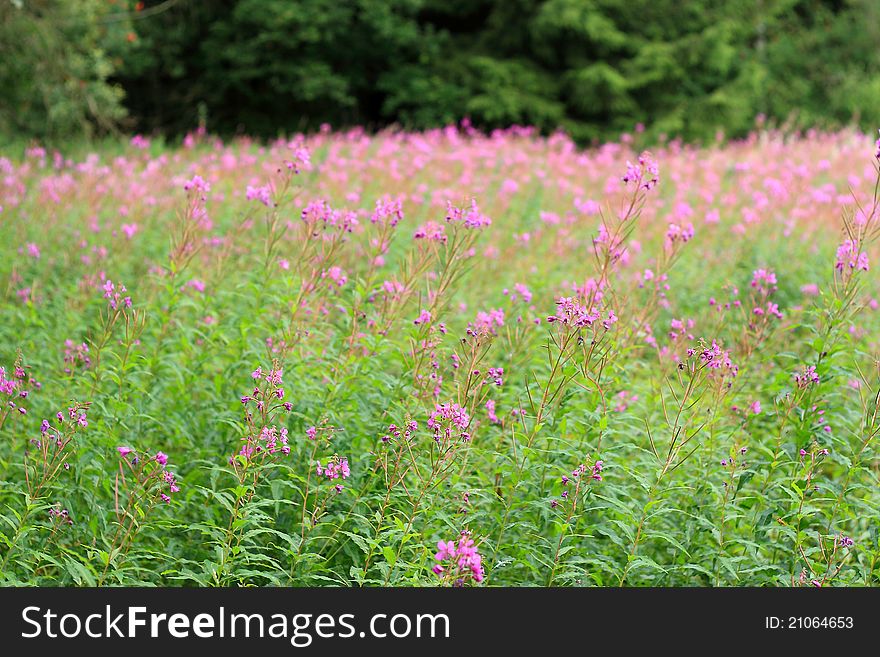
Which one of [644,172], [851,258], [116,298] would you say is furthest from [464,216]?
[851,258]

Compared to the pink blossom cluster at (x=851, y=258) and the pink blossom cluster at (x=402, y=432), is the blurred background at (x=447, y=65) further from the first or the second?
the pink blossom cluster at (x=402, y=432)

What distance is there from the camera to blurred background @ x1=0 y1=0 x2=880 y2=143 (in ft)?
59.2

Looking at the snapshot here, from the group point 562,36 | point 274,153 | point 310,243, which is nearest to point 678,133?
point 562,36

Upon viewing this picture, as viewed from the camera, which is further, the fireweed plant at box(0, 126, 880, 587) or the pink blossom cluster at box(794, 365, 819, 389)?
the pink blossom cluster at box(794, 365, 819, 389)

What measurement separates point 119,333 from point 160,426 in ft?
2.19

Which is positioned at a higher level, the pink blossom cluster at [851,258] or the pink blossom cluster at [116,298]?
the pink blossom cluster at [851,258]

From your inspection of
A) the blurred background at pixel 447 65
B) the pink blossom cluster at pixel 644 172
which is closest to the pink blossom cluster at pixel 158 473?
the pink blossom cluster at pixel 644 172

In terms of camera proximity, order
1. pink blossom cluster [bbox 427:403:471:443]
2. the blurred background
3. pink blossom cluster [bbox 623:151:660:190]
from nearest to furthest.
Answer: pink blossom cluster [bbox 427:403:471:443] < pink blossom cluster [bbox 623:151:660:190] < the blurred background

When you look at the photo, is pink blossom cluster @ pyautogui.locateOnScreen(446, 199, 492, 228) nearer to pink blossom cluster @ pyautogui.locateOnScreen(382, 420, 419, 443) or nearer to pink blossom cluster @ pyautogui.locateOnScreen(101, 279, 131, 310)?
pink blossom cluster @ pyautogui.locateOnScreen(382, 420, 419, 443)

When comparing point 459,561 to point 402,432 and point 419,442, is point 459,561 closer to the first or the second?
point 402,432

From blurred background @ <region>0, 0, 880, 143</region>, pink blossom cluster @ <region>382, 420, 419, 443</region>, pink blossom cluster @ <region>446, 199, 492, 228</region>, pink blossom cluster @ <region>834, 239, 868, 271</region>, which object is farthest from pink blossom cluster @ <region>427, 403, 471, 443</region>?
blurred background @ <region>0, 0, 880, 143</region>

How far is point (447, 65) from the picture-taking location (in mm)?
19031

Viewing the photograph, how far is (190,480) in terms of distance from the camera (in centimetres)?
404

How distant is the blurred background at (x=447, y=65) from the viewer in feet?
59.2
